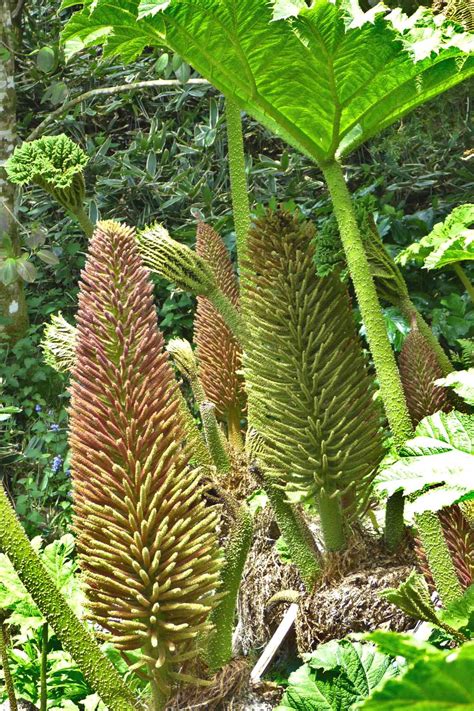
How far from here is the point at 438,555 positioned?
76cm

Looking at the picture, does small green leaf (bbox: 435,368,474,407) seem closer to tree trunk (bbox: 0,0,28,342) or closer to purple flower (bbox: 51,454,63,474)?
purple flower (bbox: 51,454,63,474)

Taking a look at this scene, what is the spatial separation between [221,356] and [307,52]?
53cm

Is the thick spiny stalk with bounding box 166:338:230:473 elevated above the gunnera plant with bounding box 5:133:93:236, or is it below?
below

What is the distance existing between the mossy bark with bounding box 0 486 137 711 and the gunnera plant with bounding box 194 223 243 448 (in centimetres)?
63

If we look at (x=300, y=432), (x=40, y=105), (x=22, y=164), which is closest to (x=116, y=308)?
(x=300, y=432)

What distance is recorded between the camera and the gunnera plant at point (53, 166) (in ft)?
3.32

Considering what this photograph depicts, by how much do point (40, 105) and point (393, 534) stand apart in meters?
2.40

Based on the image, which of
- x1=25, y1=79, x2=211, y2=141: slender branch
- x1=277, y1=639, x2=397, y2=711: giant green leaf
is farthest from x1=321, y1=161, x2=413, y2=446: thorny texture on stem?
x1=25, y1=79, x2=211, y2=141: slender branch

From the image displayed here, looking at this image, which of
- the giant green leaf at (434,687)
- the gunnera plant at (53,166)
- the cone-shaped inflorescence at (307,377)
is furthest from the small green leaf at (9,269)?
the giant green leaf at (434,687)

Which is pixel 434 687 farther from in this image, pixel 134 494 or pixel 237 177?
pixel 237 177

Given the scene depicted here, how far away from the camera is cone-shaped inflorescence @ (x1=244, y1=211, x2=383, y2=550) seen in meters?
0.89

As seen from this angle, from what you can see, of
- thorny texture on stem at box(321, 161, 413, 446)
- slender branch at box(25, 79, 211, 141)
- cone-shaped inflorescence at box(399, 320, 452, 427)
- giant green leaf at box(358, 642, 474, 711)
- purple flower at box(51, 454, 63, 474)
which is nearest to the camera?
giant green leaf at box(358, 642, 474, 711)

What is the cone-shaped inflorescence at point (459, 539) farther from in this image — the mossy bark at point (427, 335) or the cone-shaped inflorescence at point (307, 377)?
the mossy bark at point (427, 335)

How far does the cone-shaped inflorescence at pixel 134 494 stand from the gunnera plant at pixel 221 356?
45 cm
